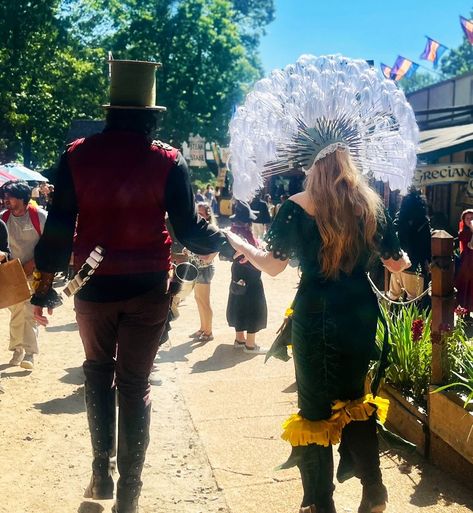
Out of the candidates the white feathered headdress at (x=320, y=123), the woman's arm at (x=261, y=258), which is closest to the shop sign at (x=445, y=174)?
the white feathered headdress at (x=320, y=123)

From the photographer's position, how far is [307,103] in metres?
3.30

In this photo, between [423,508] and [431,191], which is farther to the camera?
[431,191]

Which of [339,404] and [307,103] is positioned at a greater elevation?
[307,103]

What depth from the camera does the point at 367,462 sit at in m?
3.02

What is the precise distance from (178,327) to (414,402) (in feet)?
15.1

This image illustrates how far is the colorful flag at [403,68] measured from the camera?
2439cm

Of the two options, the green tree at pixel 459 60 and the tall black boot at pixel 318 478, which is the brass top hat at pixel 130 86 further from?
the green tree at pixel 459 60

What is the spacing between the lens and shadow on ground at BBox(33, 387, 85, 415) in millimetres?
4887

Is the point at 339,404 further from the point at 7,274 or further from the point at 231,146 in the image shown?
the point at 7,274

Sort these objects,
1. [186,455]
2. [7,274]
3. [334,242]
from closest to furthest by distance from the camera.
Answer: [334,242]
[186,455]
[7,274]

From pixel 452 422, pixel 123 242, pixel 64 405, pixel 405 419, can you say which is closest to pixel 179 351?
pixel 64 405

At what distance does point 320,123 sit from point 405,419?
1.95 metres

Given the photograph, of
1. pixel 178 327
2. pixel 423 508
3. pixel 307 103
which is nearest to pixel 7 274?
pixel 307 103

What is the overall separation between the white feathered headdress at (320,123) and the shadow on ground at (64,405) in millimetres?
2288
